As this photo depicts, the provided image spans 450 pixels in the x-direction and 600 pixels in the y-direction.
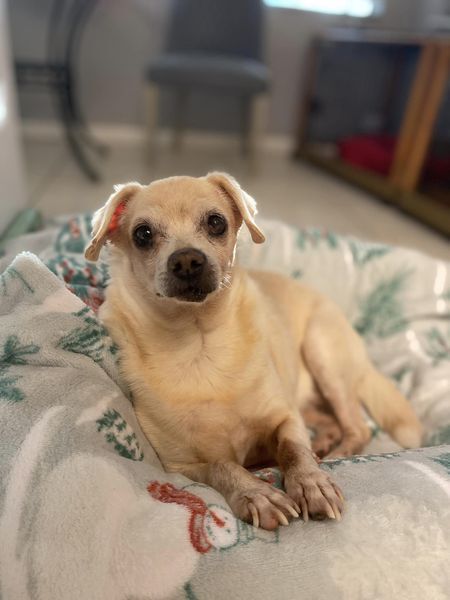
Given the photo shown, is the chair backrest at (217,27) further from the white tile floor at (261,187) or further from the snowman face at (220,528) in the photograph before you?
the snowman face at (220,528)

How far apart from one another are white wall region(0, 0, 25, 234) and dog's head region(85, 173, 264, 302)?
801mm

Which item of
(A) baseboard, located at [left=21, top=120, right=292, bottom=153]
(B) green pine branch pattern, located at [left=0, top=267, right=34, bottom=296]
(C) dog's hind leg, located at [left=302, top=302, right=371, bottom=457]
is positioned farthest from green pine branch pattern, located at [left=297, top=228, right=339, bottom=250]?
(A) baseboard, located at [left=21, top=120, right=292, bottom=153]

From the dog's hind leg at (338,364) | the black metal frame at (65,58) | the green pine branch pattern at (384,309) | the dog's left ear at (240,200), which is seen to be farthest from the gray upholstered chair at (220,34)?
the dog's left ear at (240,200)

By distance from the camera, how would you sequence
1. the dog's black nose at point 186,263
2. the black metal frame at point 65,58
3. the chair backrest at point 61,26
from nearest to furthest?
the dog's black nose at point 186,263
the black metal frame at point 65,58
the chair backrest at point 61,26

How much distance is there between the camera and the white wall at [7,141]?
167 centimetres

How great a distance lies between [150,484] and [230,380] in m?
0.25

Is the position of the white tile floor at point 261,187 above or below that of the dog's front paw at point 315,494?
below

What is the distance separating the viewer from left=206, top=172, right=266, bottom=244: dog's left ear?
3.16 ft

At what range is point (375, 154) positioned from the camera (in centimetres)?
330

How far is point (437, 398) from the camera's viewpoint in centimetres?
135

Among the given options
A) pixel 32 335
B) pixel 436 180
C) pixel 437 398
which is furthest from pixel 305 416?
pixel 436 180

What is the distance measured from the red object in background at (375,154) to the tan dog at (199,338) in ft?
6.96

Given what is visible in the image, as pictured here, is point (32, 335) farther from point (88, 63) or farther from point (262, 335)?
point (88, 63)

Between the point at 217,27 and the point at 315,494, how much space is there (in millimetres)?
3543
